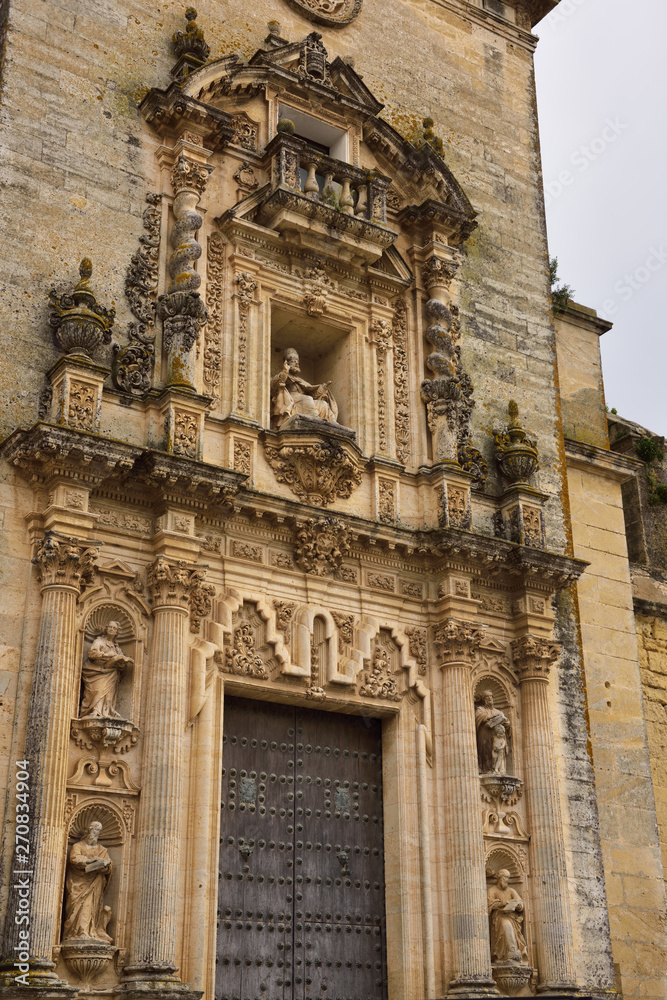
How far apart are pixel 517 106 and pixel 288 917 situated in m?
10.1

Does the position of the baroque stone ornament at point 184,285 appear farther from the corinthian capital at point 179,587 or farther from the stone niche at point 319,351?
the corinthian capital at point 179,587

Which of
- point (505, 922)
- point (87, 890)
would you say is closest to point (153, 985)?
point (87, 890)

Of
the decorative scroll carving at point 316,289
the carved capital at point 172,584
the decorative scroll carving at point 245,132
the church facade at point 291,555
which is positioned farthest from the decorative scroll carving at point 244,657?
the decorative scroll carving at point 245,132

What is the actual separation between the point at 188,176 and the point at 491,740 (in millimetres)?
6015

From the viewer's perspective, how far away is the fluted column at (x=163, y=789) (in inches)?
344

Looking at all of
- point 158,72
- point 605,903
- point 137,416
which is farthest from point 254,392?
point 605,903

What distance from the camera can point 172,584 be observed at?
9883 millimetres

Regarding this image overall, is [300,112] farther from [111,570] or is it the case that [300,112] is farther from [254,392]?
[111,570]

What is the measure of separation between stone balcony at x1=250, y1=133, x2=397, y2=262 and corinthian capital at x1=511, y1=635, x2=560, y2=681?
416 centimetres

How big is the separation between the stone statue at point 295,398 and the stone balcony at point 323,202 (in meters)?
1.18

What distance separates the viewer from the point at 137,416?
10.4m

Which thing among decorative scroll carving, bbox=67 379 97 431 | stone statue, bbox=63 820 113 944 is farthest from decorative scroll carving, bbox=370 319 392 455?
stone statue, bbox=63 820 113 944

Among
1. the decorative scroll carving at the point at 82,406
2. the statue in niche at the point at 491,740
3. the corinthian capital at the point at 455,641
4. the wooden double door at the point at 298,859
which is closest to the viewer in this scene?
the decorative scroll carving at the point at 82,406

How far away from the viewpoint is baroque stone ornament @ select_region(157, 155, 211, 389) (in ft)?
34.8
